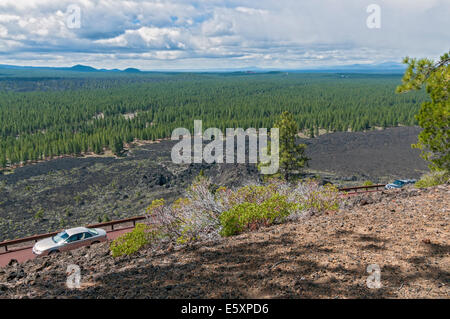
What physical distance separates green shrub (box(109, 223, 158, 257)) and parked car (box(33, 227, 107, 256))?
5326mm

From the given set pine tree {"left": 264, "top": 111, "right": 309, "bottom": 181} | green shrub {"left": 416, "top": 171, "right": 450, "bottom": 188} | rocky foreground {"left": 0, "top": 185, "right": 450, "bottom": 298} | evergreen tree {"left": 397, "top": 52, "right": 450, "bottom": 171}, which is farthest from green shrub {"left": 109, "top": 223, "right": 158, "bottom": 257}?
pine tree {"left": 264, "top": 111, "right": 309, "bottom": 181}

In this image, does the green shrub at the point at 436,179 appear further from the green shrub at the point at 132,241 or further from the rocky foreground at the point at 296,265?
the green shrub at the point at 132,241

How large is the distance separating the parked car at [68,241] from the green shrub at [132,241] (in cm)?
533

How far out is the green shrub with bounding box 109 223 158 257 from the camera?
8984mm

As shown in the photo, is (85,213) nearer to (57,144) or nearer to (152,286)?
(152,286)

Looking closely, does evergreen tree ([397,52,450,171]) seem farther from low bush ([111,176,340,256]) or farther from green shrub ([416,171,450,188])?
low bush ([111,176,340,256])

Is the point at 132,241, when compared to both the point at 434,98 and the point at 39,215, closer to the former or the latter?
the point at 434,98

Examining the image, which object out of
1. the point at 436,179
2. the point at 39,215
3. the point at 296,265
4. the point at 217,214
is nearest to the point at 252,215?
the point at 217,214

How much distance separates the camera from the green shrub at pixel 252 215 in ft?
29.9

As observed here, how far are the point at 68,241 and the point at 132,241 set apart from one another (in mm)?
6004

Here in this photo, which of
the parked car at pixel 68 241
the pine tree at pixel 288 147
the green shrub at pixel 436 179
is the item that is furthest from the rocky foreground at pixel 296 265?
the pine tree at pixel 288 147

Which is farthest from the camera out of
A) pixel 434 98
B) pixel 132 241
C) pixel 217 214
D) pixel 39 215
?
pixel 39 215

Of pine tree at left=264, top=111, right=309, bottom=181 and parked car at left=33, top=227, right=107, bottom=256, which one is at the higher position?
pine tree at left=264, top=111, right=309, bottom=181

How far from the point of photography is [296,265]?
6.35 m
